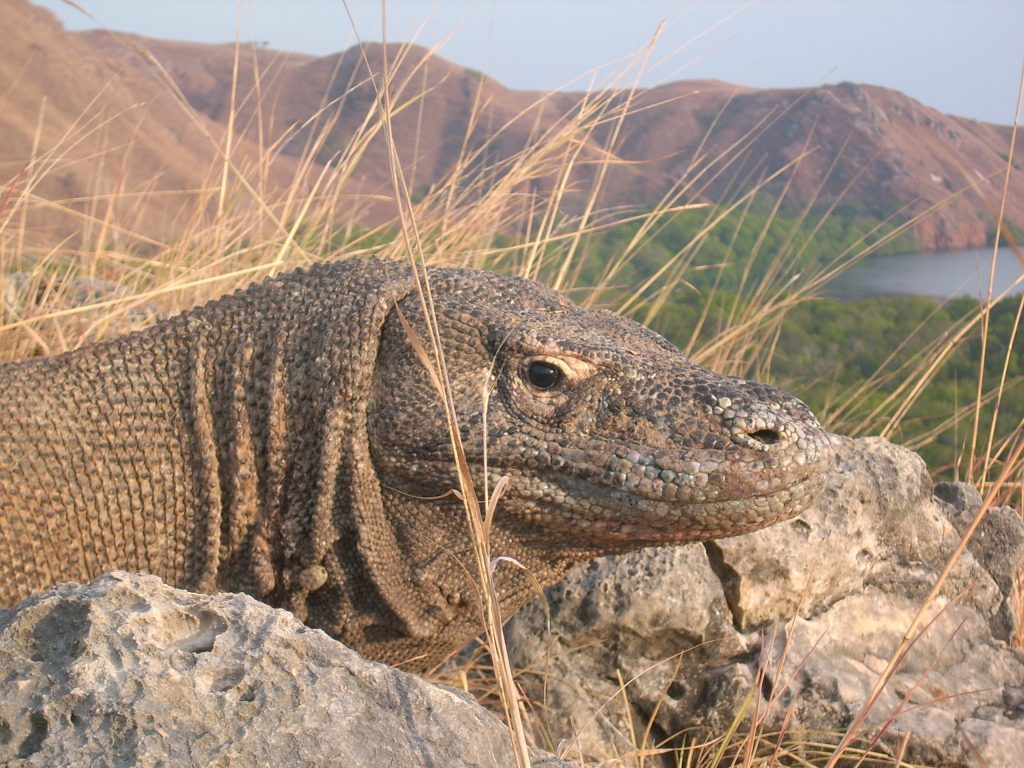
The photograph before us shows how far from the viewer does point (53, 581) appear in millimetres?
3207

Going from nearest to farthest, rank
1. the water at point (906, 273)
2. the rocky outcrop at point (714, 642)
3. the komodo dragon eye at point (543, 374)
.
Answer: the rocky outcrop at point (714, 642)
the komodo dragon eye at point (543, 374)
the water at point (906, 273)

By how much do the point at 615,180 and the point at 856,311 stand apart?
3394 millimetres

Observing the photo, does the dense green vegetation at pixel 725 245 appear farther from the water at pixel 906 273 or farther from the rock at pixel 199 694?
the rock at pixel 199 694

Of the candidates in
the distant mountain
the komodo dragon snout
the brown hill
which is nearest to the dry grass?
the komodo dragon snout

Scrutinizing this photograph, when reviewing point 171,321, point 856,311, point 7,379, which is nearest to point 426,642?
point 171,321

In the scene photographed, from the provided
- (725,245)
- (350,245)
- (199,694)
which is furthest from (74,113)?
(199,694)

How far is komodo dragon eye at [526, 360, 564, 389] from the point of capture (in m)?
3.18

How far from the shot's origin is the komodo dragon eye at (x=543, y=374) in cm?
318

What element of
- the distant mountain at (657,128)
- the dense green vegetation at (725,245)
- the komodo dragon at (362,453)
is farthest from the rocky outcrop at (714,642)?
the distant mountain at (657,128)

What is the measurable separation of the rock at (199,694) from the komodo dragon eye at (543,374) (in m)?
1.11

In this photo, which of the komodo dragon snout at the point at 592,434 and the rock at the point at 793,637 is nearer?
the komodo dragon snout at the point at 592,434

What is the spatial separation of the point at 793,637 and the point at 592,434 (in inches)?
59.9

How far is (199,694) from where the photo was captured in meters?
1.99

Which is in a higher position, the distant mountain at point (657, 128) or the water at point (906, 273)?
the distant mountain at point (657, 128)
